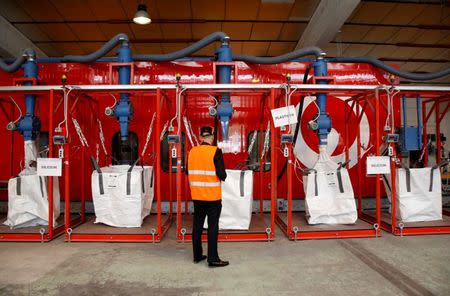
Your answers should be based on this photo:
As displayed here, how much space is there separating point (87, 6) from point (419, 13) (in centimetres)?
950

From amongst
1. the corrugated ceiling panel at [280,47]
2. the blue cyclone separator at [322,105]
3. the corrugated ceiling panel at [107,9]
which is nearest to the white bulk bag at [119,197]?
the blue cyclone separator at [322,105]

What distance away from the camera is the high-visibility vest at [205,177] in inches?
146

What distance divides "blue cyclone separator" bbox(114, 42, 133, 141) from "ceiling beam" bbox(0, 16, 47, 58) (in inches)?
222

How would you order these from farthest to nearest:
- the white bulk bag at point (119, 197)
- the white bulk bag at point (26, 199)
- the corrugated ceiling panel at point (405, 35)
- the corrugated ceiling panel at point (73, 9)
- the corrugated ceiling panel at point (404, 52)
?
the corrugated ceiling panel at point (404, 52), the corrugated ceiling panel at point (405, 35), the corrugated ceiling panel at point (73, 9), the white bulk bag at point (26, 199), the white bulk bag at point (119, 197)

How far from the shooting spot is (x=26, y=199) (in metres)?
4.93

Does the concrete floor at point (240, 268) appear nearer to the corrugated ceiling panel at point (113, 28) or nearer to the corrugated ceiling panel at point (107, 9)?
the corrugated ceiling panel at point (107, 9)

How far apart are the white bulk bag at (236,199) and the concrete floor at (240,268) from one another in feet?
1.10

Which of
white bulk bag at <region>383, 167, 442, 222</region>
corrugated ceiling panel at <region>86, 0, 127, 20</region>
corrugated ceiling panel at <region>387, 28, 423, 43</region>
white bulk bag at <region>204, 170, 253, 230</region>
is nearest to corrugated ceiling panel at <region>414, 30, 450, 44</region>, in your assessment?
corrugated ceiling panel at <region>387, 28, 423, 43</region>

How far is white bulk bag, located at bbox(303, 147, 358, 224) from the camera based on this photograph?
16.3ft

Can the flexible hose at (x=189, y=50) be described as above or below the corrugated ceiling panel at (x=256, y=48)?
below

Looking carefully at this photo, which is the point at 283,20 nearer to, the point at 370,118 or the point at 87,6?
the point at 370,118

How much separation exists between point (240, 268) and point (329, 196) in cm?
Result: 209

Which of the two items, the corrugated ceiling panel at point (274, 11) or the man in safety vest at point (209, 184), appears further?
the corrugated ceiling panel at point (274, 11)

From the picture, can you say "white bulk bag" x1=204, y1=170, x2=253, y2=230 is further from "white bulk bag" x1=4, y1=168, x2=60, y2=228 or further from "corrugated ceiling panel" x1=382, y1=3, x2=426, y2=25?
"corrugated ceiling panel" x1=382, y1=3, x2=426, y2=25
